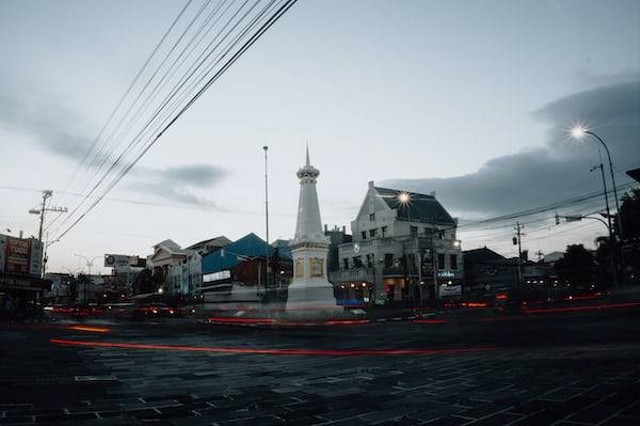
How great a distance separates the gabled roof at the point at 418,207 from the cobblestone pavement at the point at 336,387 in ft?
149

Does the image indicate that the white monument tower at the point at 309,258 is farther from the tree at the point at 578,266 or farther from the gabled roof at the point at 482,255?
the tree at the point at 578,266

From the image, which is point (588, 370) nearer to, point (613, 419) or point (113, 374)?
point (613, 419)

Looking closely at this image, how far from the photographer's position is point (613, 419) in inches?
159

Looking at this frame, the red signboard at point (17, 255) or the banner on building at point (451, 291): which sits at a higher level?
the red signboard at point (17, 255)

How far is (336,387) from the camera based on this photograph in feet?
19.9

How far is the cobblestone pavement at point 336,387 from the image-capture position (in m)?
4.39

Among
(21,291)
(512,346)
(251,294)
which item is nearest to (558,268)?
(251,294)

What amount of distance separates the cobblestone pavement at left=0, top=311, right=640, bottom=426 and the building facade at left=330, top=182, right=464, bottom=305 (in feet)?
135

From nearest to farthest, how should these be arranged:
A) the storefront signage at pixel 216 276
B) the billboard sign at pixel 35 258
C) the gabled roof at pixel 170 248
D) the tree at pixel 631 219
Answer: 1. the tree at pixel 631 219
2. the billboard sign at pixel 35 258
3. the storefront signage at pixel 216 276
4. the gabled roof at pixel 170 248

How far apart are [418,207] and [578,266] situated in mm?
21262

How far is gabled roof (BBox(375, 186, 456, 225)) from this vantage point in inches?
2186

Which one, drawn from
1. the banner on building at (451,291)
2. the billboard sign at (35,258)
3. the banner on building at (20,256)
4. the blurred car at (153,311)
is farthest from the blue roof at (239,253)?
the banner on building at (451,291)

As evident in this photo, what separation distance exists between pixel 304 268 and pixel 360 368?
23892mm

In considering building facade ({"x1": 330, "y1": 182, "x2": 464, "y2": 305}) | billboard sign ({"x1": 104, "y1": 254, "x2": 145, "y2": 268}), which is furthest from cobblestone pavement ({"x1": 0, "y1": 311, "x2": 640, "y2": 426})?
billboard sign ({"x1": 104, "y1": 254, "x2": 145, "y2": 268})
